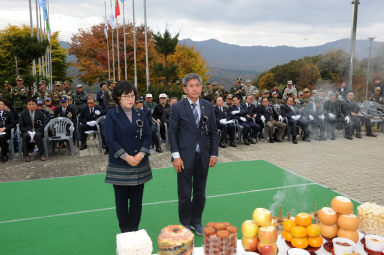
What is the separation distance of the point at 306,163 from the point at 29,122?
313 inches

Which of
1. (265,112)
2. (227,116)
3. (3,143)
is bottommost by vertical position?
(3,143)

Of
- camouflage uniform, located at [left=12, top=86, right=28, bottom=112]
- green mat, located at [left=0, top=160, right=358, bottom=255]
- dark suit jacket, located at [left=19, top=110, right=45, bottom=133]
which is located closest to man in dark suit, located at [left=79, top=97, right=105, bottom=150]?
dark suit jacket, located at [left=19, top=110, right=45, bottom=133]

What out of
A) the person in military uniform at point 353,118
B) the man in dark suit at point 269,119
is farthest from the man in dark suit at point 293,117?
the person in military uniform at point 353,118

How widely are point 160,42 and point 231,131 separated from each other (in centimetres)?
919

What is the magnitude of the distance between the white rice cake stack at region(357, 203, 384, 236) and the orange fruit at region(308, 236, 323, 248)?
0.46m

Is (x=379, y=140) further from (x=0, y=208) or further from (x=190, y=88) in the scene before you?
(x=0, y=208)

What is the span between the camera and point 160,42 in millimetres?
17625

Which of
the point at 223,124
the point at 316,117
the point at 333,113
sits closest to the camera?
the point at 223,124

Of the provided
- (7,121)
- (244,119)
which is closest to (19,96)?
(7,121)

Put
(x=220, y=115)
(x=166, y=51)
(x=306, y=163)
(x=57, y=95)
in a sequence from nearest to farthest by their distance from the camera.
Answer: (x=306, y=163), (x=220, y=115), (x=57, y=95), (x=166, y=51)

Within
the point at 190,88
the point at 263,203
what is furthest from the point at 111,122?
the point at 263,203

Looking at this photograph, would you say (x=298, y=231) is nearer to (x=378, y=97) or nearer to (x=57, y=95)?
(x=57, y=95)

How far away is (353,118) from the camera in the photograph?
12344 mm

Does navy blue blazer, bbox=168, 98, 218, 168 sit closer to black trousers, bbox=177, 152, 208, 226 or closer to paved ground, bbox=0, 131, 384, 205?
black trousers, bbox=177, 152, 208, 226
